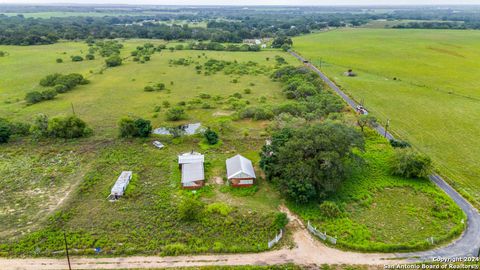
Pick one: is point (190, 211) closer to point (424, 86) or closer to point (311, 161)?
point (311, 161)

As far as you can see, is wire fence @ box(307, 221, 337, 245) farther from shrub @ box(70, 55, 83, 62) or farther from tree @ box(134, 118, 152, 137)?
shrub @ box(70, 55, 83, 62)

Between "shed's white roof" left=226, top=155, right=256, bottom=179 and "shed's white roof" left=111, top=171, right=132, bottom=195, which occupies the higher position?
"shed's white roof" left=226, top=155, right=256, bottom=179

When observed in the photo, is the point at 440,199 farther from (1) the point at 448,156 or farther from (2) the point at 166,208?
(2) the point at 166,208

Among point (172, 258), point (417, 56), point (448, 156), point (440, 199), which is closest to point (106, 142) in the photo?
point (172, 258)

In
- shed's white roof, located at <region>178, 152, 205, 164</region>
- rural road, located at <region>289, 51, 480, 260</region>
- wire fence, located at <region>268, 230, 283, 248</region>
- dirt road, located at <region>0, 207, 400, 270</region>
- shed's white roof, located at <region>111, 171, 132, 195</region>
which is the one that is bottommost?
dirt road, located at <region>0, 207, 400, 270</region>

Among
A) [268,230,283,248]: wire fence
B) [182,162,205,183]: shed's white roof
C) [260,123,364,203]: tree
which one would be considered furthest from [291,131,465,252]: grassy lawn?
[182,162,205,183]: shed's white roof

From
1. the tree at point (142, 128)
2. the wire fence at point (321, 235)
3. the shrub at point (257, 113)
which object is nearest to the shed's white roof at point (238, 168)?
the wire fence at point (321, 235)
